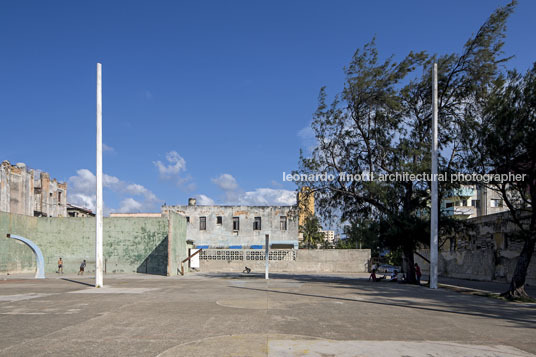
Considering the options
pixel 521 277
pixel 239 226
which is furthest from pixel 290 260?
pixel 521 277

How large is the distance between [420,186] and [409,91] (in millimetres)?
5857

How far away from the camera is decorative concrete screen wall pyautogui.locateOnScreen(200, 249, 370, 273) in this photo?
43938 mm

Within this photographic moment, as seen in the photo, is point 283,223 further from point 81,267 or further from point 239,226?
point 81,267

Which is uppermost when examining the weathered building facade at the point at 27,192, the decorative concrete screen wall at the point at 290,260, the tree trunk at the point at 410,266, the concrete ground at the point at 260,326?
the weathered building facade at the point at 27,192

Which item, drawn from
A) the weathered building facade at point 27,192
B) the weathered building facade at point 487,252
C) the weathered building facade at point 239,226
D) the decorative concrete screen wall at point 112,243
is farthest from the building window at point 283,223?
the weathered building facade at point 27,192

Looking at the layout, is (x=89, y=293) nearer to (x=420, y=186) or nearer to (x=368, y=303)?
(x=368, y=303)

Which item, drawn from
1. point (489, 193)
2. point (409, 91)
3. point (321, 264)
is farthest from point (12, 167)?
point (489, 193)

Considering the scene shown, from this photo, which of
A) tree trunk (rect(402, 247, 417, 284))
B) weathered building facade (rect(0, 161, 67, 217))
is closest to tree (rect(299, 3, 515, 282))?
tree trunk (rect(402, 247, 417, 284))

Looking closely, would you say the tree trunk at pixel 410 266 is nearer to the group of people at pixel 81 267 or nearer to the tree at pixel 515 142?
the tree at pixel 515 142

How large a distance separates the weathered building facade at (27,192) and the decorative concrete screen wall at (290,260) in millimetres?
22050

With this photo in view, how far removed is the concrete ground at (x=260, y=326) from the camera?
7.98 m

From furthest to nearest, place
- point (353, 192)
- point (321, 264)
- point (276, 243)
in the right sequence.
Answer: point (276, 243), point (321, 264), point (353, 192)

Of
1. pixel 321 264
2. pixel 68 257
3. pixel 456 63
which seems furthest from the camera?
pixel 321 264

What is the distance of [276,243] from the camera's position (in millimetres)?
53812
